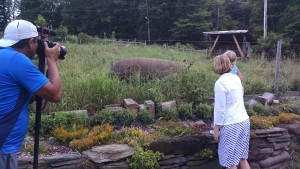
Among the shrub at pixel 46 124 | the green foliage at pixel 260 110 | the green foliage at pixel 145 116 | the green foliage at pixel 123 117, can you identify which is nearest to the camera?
the shrub at pixel 46 124

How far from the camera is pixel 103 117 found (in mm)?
4730

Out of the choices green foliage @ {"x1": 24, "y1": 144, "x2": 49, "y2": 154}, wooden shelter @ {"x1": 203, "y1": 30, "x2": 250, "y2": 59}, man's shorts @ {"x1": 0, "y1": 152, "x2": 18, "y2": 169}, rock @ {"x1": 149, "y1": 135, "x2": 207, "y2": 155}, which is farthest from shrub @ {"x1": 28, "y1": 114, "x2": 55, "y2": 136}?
wooden shelter @ {"x1": 203, "y1": 30, "x2": 250, "y2": 59}

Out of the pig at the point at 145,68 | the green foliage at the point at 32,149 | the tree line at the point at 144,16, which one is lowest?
the green foliage at the point at 32,149

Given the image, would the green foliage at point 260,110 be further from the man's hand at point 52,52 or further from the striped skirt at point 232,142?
the man's hand at point 52,52

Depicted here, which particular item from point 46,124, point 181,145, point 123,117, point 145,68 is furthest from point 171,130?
point 145,68

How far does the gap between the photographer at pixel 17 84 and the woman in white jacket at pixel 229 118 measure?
6.64ft

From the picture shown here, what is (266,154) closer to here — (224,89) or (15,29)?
(224,89)

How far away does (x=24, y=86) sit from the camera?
2326 mm

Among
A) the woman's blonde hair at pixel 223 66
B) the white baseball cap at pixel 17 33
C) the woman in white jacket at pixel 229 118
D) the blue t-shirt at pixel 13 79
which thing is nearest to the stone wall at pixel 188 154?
the woman in white jacket at pixel 229 118

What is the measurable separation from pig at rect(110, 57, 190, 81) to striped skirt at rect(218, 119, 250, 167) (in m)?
2.69

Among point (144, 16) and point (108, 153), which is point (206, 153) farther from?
point (144, 16)

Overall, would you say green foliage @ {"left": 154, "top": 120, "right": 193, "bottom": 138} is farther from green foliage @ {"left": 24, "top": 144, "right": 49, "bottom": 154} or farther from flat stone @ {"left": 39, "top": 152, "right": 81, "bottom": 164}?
green foliage @ {"left": 24, "top": 144, "right": 49, "bottom": 154}

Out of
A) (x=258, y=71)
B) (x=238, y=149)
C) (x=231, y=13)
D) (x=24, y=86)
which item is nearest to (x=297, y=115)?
(x=238, y=149)

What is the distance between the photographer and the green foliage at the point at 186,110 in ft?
17.6
